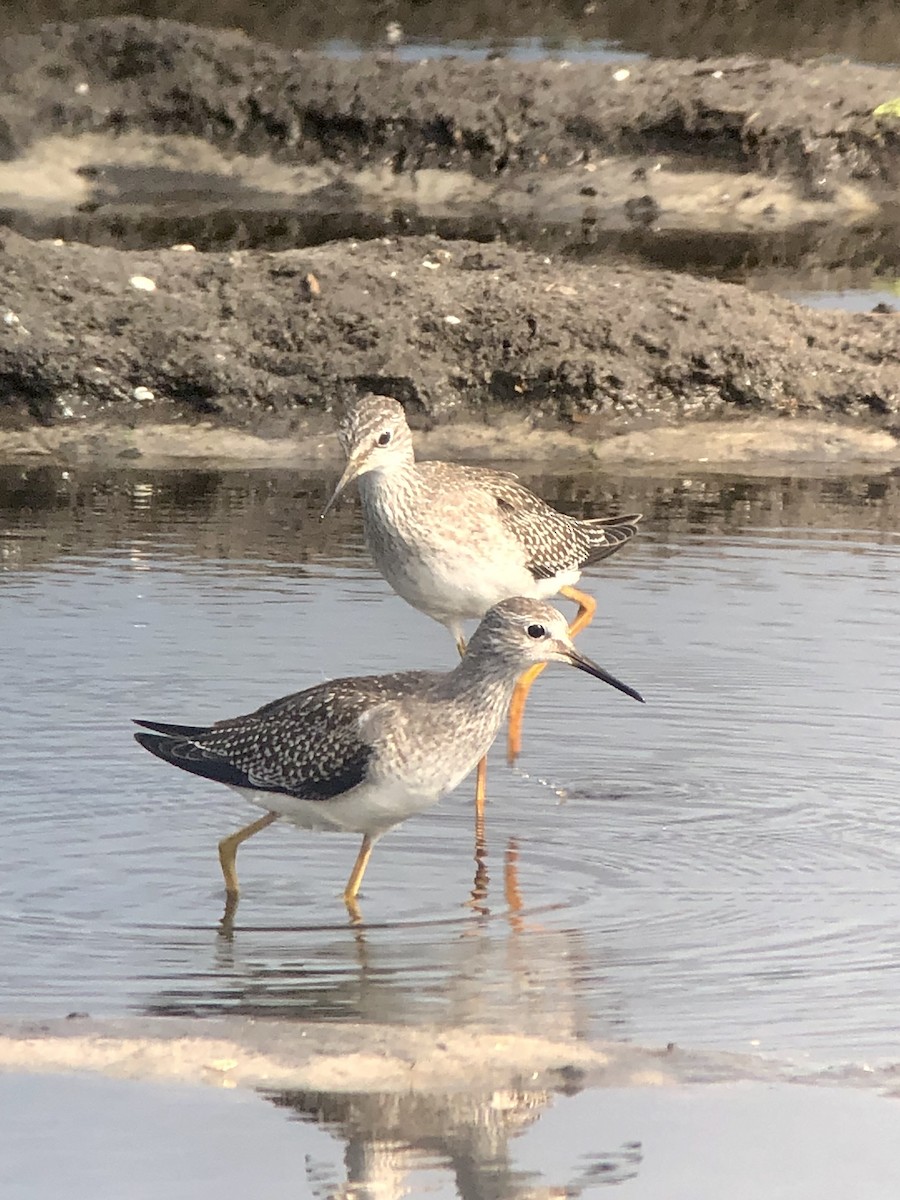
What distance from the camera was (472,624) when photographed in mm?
10953

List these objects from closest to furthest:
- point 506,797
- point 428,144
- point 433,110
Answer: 1. point 506,797
2. point 433,110
3. point 428,144

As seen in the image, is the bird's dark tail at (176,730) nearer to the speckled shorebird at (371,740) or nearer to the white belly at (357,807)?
the speckled shorebird at (371,740)

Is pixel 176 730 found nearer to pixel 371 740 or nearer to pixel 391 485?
pixel 371 740

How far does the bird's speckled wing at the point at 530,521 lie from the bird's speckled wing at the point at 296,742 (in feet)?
6.28

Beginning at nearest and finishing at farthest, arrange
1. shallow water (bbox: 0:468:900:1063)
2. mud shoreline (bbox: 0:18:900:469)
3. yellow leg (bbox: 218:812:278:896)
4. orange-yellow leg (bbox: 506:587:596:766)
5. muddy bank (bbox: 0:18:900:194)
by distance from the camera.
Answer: shallow water (bbox: 0:468:900:1063) < yellow leg (bbox: 218:812:278:896) < orange-yellow leg (bbox: 506:587:596:766) < mud shoreline (bbox: 0:18:900:469) < muddy bank (bbox: 0:18:900:194)

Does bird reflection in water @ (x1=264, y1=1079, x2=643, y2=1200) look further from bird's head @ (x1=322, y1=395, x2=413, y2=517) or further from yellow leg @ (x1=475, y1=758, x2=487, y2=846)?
bird's head @ (x1=322, y1=395, x2=413, y2=517)

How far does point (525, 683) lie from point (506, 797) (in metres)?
1.00

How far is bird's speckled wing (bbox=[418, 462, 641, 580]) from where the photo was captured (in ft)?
29.1

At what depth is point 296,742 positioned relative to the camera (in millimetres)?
6832

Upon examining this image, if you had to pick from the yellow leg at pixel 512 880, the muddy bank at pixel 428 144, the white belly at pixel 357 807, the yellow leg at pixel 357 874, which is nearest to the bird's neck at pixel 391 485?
the yellow leg at pixel 512 880

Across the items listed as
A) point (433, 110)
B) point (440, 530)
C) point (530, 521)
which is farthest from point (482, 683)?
point (433, 110)

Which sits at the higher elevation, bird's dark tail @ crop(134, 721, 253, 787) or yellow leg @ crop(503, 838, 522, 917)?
bird's dark tail @ crop(134, 721, 253, 787)

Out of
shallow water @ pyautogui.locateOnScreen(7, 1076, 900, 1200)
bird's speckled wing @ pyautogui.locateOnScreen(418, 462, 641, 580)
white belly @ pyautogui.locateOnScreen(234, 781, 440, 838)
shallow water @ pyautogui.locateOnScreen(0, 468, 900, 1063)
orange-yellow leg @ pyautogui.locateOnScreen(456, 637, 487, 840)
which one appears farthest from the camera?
bird's speckled wing @ pyautogui.locateOnScreen(418, 462, 641, 580)

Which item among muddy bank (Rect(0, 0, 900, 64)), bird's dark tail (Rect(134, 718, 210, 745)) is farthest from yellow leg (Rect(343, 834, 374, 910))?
muddy bank (Rect(0, 0, 900, 64))
